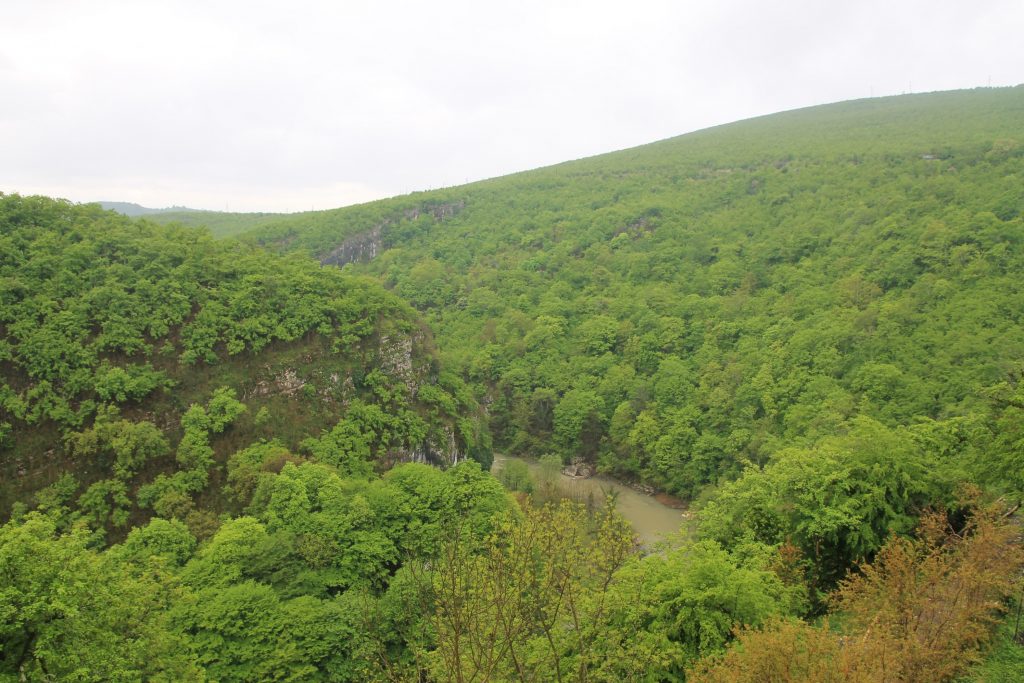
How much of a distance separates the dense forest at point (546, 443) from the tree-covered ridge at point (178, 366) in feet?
0.58

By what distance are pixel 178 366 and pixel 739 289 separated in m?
50.6

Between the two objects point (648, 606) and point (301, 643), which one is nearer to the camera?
point (648, 606)

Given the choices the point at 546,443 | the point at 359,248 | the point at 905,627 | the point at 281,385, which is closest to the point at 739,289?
the point at 546,443

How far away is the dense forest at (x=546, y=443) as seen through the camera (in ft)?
41.2

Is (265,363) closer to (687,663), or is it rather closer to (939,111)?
(687,663)

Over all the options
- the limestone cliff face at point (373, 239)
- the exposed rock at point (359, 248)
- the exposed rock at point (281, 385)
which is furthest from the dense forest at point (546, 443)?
the limestone cliff face at point (373, 239)

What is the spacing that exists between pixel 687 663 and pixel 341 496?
15491 millimetres

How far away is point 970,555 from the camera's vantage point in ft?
43.8

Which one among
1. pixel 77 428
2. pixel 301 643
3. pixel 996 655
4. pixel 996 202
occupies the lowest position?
pixel 301 643

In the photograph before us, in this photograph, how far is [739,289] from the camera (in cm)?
5800

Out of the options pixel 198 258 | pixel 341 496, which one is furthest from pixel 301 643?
pixel 198 258

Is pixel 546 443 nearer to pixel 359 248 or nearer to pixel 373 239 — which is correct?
pixel 359 248

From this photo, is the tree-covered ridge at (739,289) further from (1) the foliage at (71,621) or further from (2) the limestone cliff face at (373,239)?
(1) the foliage at (71,621)

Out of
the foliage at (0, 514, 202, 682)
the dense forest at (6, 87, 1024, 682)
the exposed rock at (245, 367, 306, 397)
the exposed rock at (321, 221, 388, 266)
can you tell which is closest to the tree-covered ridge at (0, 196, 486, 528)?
the exposed rock at (245, 367, 306, 397)
